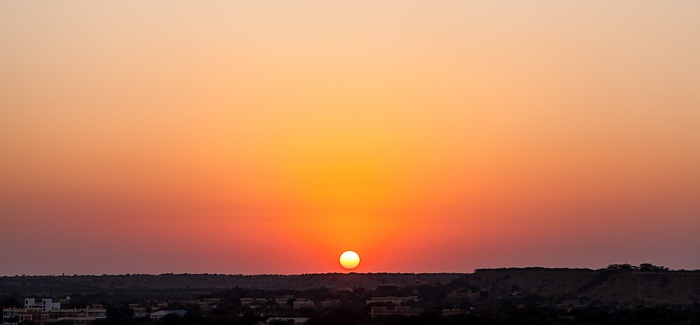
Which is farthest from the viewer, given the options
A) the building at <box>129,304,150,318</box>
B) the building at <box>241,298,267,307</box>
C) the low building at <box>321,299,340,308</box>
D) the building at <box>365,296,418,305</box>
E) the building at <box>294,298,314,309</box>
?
the building at <box>241,298,267,307</box>

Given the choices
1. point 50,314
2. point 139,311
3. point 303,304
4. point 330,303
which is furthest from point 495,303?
point 50,314

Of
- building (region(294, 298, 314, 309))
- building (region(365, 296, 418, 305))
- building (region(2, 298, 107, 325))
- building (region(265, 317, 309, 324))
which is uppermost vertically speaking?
building (region(365, 296, 418, 305))

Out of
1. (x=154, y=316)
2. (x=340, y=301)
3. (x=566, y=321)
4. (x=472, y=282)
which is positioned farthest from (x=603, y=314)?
(x=472, y=282)

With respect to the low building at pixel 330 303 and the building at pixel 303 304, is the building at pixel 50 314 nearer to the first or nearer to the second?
the building at pixel 303 304

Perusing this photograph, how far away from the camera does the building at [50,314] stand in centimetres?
11194

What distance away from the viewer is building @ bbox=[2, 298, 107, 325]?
112 metres

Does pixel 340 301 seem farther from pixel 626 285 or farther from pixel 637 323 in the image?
pixel 637 323

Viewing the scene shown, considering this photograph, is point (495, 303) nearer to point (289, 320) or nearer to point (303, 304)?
point (303, 304)

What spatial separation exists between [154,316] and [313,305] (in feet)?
94.2

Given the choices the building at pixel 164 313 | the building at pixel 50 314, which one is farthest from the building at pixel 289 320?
the building at pixel 50 314

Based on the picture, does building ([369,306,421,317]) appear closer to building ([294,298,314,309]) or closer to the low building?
the low building

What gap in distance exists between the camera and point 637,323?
281 ft

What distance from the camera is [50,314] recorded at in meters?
116

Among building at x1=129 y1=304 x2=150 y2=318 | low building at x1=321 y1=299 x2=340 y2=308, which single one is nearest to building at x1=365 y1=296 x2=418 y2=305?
low building at x1=321 y1=299 x2=340 y2=308
